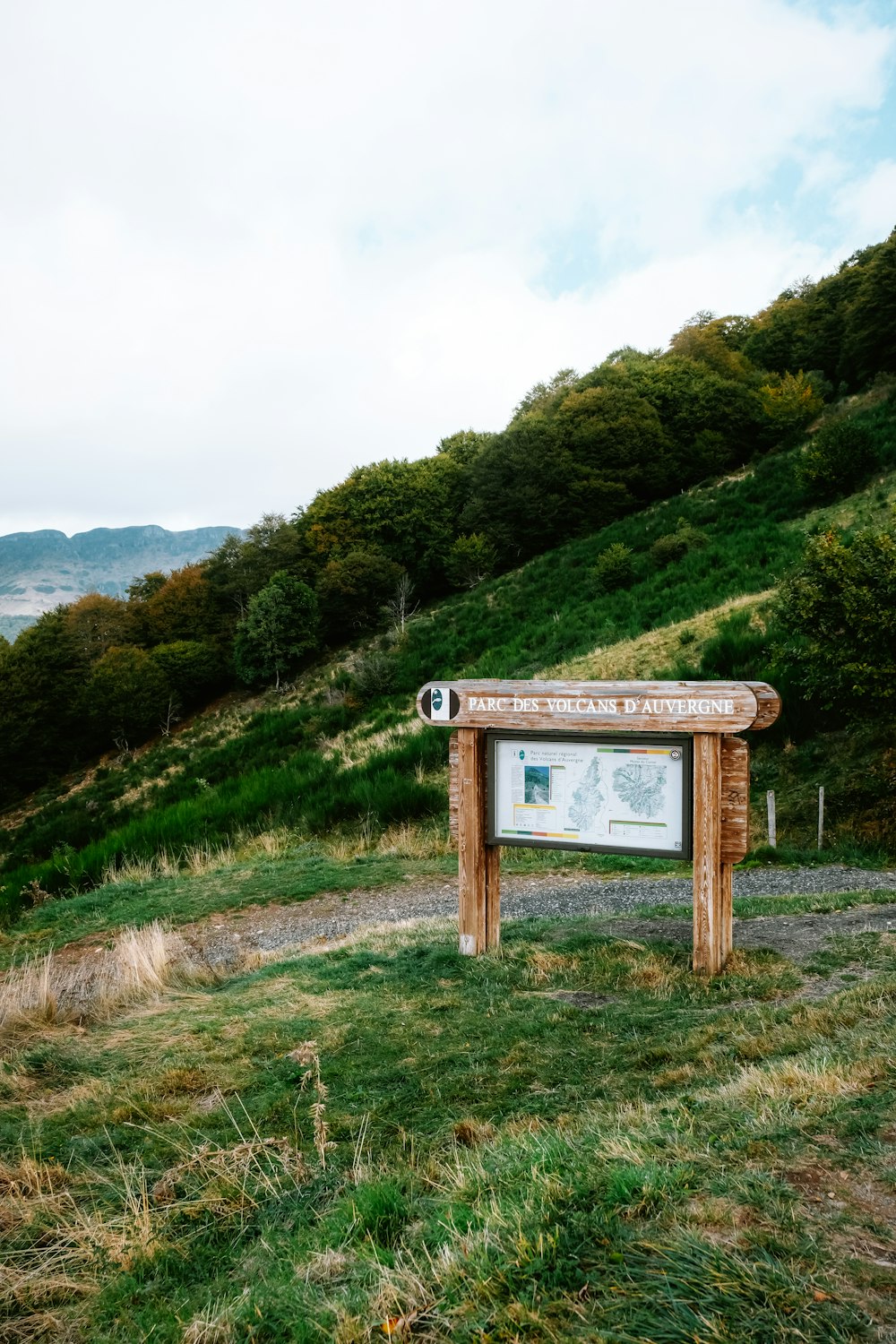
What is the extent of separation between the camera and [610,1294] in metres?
2.02

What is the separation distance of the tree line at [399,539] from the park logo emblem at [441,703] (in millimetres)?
29936

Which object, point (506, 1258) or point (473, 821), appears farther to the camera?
point (473, 821)

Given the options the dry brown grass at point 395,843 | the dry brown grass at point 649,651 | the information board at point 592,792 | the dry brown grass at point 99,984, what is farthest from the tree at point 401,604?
the information board at point 592,792

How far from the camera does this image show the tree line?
3628 cm

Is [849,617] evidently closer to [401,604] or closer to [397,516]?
[401,604]

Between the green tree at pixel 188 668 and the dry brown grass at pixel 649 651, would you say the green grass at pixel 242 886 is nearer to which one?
the dry brown grass at pixel 649 651

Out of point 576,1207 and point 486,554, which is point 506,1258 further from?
point 486,554

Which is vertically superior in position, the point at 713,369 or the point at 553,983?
the point at 713,369

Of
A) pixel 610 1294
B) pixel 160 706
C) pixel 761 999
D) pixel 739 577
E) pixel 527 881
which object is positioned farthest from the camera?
pixel 160 706

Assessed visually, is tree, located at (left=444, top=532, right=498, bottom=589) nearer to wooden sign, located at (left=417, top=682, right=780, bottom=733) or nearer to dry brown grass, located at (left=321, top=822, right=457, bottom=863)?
dry brown grass, located at (left=321, top=822, right=457, bottom=863)

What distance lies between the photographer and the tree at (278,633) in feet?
116

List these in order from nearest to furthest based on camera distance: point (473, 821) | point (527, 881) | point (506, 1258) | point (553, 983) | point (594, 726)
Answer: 1. point (506, 1258)
2. point (553, 983)
3. point (594, 726)
4. point (473, 821)
5. point (527, 881)

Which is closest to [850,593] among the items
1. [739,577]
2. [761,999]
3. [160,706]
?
[761,999]

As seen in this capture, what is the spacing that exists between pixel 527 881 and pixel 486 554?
2827cm
